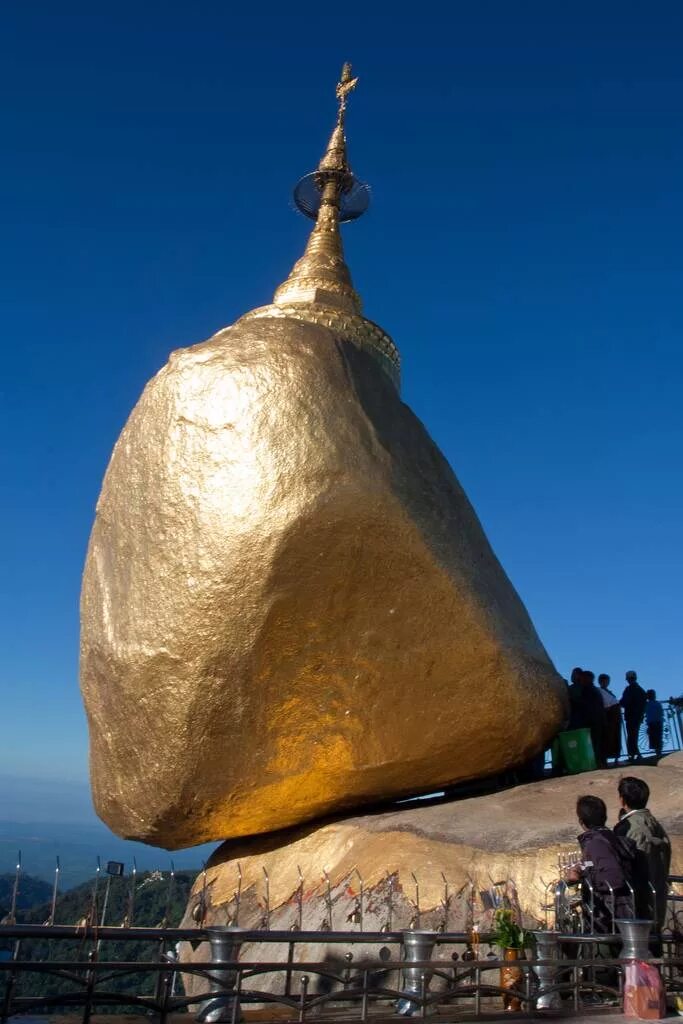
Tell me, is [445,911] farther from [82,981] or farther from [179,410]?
[179,410]

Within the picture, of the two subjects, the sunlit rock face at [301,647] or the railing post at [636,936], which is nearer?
the railing post at [636,936]

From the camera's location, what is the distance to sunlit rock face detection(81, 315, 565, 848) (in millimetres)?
7965

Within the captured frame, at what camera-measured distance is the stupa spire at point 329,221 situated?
12602mm

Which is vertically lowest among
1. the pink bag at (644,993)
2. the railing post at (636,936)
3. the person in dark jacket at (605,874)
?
the pink bag at (644,993)

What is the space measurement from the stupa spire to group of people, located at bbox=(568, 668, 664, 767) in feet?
19.9

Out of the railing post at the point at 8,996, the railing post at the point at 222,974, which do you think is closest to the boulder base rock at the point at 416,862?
the railing post at the point at 222,974

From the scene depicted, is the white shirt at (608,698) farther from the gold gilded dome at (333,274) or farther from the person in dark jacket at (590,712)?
the gold gilded dome at (333,274)

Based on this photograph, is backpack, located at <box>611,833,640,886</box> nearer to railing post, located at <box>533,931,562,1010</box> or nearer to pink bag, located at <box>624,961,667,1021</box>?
pink bag, located at <box>624,961,667,1021</box>

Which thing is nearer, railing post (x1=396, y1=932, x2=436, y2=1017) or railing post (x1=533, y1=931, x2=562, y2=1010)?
railing post (x1=396, y1=932, x2=436, y2=1017)

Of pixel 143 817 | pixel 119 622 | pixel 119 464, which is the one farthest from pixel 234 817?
pixel 119 464

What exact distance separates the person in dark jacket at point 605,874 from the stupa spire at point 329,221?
8689 millimetres

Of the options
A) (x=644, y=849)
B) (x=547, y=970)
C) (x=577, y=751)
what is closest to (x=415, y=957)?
(x=547, y=970)

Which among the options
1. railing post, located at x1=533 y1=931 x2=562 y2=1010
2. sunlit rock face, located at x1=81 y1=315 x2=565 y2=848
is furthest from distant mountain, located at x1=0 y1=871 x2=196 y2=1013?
railing post, located at x1=533 y1=931 x2=562 y2=1010

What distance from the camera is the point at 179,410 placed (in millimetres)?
9047
